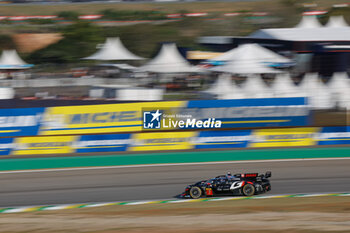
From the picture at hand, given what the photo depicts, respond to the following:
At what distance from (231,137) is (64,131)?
560 cm

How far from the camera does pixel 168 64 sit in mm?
26969

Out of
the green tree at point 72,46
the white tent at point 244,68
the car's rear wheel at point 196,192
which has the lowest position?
the car's rear wheel at point 196,192

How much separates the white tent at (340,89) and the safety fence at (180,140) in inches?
73.5

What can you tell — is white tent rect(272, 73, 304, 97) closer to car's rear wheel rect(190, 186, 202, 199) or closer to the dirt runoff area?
the dirt runoff area

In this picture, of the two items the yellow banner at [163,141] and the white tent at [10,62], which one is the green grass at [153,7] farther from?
the yellow banner at [163,141]

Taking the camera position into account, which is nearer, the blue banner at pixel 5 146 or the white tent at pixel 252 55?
the blue banner at pixel 5 146

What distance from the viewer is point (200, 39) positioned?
3762cm

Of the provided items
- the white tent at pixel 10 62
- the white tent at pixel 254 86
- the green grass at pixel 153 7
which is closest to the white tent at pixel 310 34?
the white tent at pixel 254 86

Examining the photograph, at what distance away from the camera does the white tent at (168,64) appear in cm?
2633

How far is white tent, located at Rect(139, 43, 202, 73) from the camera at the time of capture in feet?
86.4

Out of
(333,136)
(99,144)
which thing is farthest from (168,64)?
(333,136)

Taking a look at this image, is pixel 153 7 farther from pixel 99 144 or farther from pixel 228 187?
pixel 228 187

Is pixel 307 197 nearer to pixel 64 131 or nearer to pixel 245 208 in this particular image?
pixel 245 208

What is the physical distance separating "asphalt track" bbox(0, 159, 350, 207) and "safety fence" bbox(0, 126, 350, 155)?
1353mm
